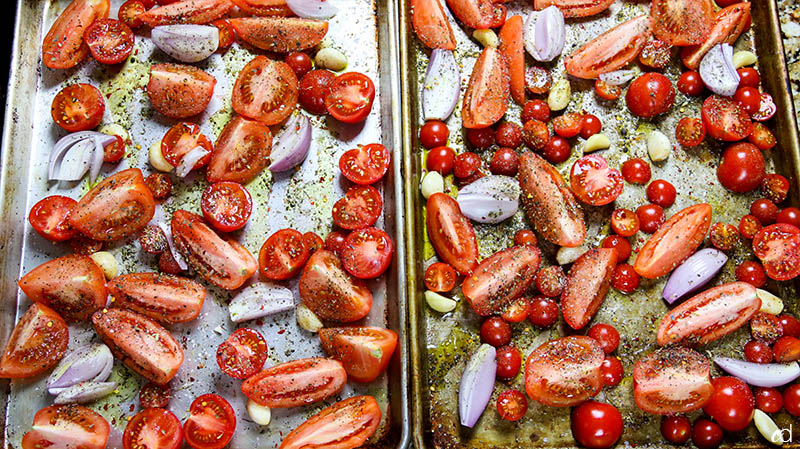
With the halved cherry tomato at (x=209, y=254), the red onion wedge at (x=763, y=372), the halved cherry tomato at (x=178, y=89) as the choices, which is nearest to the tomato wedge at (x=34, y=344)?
the halved cherry tomato at (x=209, y=254)

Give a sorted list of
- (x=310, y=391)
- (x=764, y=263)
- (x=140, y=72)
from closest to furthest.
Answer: (x=310, y=391) < (x=764, y=263) < (x=140, y=72)

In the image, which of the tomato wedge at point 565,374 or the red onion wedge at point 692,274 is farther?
the red onion wedge at point 692,274

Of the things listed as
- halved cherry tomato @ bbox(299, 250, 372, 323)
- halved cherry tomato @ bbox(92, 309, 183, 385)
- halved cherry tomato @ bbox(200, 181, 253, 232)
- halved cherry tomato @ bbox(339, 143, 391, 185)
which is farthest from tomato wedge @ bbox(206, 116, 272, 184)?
halved cherry tomato @ bbox(92, 309, 183, 385)

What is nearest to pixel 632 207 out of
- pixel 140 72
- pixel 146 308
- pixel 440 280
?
pixel 440 280

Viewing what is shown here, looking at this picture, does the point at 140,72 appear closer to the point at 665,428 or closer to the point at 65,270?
the point at 65,270

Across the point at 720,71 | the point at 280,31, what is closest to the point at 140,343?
the point at 280,31

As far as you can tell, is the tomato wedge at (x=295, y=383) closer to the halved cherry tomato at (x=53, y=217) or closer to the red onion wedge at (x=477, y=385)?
Result: the red onion wedge at (x=477, y=385)

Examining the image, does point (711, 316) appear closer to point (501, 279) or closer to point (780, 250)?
point (780, 250)
